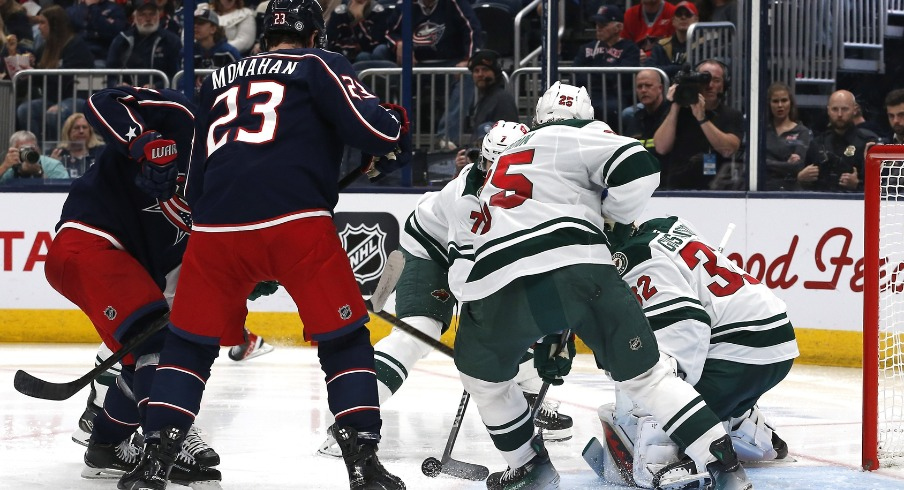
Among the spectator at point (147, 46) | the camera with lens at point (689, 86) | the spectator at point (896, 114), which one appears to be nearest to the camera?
the spectator at point (896, 114)

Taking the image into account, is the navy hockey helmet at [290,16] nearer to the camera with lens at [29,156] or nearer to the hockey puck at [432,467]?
the hockey puck at [432,467]

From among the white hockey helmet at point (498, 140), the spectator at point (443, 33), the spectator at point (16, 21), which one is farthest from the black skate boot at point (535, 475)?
the spectator at point (16, 21)

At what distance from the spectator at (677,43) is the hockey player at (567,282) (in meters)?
3.63

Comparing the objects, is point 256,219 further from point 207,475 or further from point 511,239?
point 207,475

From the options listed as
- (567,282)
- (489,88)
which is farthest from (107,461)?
(489,88)

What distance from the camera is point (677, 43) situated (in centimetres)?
684

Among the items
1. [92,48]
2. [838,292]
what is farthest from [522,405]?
[92,48]

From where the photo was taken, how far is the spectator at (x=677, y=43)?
22.1 ft

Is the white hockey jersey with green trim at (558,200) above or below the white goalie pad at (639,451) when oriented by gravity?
above

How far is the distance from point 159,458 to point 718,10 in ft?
14.4

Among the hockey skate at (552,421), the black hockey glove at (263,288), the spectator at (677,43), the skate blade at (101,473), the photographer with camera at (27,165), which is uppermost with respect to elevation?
the spectator at (677,43)

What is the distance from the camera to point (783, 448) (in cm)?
390

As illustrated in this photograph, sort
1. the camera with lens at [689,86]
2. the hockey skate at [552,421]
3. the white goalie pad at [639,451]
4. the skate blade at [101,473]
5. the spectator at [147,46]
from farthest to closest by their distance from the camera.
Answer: the spectator at [147,46]
the camera with lens at [689,86]
the hockey skate at [552,421]
the skate blade at [101,473]
the white goalie pad at [639,451]

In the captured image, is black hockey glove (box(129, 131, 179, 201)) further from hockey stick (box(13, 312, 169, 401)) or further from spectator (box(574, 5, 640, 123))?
spectator (box(574, 5, 640, 123))
